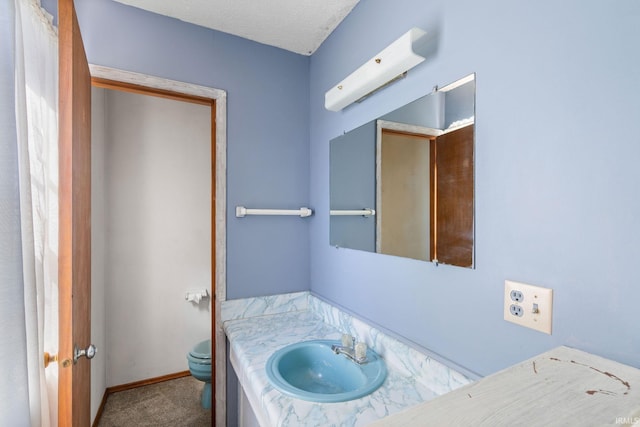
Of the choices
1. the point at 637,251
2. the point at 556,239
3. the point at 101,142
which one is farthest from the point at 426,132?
the point at 101,142

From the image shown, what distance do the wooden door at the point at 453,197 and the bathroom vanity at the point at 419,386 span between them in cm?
35

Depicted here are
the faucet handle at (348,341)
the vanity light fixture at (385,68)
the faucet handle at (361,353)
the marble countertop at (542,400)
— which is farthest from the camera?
the faucet handle at (348,341)

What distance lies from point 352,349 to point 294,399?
368 millimetres

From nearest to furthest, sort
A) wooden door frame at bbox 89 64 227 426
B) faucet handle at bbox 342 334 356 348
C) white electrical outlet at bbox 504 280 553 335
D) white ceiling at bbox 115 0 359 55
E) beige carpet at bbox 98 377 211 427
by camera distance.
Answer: white electrical outlet at bbox 504 280 553 335
faucet handle at bbox 342 334 356 348
white ceiling at bbox 115 0 359 55
wooden door frame at bbox 89 64 227 426
beige carpet at bbox 98 377 211 427

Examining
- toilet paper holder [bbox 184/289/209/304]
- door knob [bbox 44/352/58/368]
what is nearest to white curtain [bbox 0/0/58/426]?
door knob [bbox 44/352/58/368]

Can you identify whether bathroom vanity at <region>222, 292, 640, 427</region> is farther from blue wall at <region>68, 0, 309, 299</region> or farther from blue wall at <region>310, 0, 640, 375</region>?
blue wall at <region>68, 0, 309, 299</region>

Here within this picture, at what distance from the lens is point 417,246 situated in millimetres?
1098

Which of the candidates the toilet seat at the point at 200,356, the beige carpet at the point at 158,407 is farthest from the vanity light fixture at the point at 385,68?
the beige carpet at the point at 158,407

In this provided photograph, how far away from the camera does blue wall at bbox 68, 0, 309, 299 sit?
1.51 meters

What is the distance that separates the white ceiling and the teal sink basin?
1.60 m

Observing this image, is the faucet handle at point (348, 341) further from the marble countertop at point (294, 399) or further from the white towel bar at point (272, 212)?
the white towel bar at point (272, 212)

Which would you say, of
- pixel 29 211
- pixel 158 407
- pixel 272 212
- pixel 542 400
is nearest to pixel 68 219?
pixel 29 211

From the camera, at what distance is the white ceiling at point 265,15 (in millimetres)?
1450

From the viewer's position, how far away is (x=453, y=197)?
3.18ft
